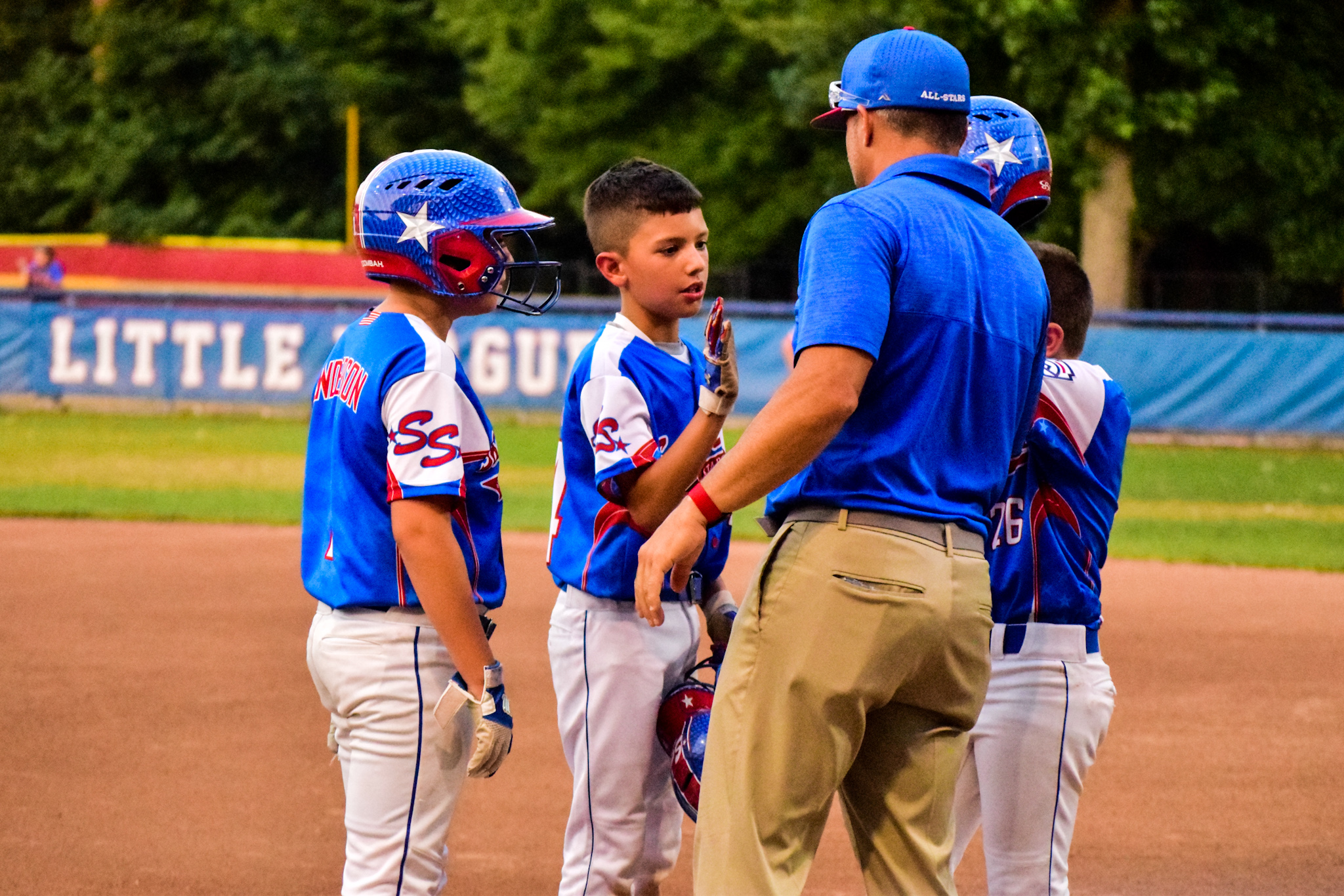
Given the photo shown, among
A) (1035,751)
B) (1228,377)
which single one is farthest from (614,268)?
(1228,377)

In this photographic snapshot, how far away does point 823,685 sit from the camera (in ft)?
9.00

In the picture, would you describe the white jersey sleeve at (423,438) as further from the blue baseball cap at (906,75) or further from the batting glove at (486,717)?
the blue baseball cap at (906,75)

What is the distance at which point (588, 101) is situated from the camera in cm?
3462

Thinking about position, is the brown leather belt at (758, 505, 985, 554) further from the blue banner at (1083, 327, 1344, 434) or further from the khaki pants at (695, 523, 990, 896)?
the blue banner at (1083, 327, 1344, 434)

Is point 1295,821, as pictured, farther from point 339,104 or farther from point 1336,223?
point 339,104

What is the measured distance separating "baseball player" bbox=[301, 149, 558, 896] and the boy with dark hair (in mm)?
1164

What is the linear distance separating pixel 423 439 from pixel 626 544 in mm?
698

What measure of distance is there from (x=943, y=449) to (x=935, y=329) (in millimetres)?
233

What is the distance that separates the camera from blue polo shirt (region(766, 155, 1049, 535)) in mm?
2732

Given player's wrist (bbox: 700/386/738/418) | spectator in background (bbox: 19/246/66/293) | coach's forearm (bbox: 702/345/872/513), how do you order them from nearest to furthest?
coach's forearm (bbox: 702/345/872/513) → player's wrist (bbox: 700/386/738/418) → spectator in background (bbox: 19/246/66/293)

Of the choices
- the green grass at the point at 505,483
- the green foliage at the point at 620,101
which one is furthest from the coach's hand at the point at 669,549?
the green foliage at the point at 620,101

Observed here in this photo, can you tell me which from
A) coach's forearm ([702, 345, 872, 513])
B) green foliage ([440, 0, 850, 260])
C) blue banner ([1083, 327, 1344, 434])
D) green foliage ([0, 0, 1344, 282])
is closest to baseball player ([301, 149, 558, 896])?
coach's forearm ([702, 345, 872, 513])

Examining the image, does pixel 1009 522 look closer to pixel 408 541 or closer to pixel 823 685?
pixel 823 685

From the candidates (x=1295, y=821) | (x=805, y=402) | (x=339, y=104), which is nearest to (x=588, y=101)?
(x=339, y=104)
